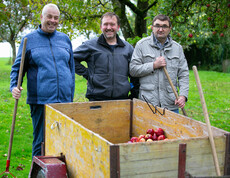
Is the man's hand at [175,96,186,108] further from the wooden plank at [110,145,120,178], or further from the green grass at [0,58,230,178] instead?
the green grass at [0,58,230,178]

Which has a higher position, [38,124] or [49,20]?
[49,20]

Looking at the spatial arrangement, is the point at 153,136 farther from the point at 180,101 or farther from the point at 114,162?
the point at 114,162

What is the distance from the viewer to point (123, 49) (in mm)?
4375

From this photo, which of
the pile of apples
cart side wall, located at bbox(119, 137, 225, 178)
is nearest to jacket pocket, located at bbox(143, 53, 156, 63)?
the pile of apples

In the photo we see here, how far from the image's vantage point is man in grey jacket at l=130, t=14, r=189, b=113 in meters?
3.95

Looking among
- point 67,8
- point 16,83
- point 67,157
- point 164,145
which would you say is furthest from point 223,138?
point 67,8

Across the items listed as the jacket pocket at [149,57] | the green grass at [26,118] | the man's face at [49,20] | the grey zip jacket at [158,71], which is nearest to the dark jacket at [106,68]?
the grey zip jacket at [158,71]

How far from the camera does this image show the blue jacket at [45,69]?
3.98 m

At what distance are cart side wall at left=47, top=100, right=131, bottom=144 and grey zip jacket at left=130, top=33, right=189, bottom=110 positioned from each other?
368 millimetres

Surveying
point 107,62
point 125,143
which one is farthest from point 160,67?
point 125,143

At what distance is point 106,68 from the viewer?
4.23 meters

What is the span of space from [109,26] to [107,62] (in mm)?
434

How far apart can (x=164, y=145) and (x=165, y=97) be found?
67.3 inches

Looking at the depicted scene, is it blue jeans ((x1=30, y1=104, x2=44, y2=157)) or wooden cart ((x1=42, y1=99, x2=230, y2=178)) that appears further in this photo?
blue jeans ((x1=30, y1=104, x2=44, y2=157))
